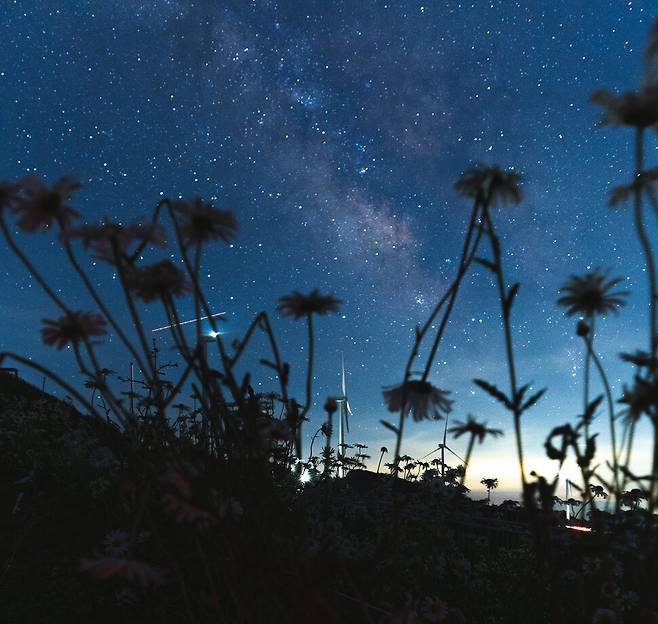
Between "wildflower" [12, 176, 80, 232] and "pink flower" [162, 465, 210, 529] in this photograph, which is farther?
"wildflower" [12, 176, 80, 232]

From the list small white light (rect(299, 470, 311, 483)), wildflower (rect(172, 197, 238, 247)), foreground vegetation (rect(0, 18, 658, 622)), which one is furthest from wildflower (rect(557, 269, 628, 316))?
small white light (rect(299, 470, 311, 483))

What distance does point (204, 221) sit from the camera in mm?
1822

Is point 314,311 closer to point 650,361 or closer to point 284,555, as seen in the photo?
point 284,555

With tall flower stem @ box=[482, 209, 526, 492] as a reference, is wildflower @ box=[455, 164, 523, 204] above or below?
above

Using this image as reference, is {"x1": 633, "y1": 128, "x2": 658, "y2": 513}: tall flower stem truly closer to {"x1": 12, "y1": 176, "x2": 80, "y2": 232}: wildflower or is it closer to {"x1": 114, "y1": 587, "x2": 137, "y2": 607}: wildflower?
{"x1": 12, "y1": 176, "x2": 80, "y2": 232}: wildflower

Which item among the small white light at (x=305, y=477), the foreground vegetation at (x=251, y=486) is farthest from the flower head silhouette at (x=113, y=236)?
the small white light at (x=305, y=477)

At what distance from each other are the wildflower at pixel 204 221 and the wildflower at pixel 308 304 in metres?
0.32

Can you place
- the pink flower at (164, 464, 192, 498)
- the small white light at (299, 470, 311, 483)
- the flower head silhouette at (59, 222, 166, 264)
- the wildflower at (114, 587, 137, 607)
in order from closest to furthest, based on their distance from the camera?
1. the pink flower at (164, 464, 192, 498)
2. the flower head silhouette at (59, 222, 166, 264)
3. the wildflower at (114, 587, 137, 607)
4. the small white light at (299, 470, 311, 483)

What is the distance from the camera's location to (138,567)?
1.32 meters

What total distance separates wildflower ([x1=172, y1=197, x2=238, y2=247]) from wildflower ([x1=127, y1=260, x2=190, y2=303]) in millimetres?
140

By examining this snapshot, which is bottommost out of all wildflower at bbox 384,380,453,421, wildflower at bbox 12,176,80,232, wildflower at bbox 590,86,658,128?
wildflower at bbox 384,380,453,421

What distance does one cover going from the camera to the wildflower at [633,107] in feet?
5.25

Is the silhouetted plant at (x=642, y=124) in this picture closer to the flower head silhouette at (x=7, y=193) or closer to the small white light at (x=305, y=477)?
the flower head silhouette at (x=7, y=193)

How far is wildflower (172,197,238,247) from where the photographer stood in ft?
5.93
